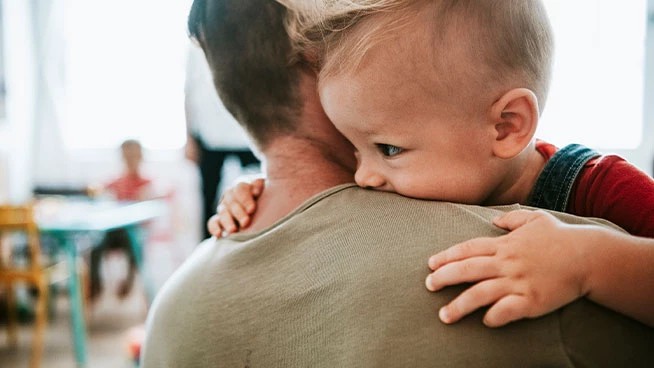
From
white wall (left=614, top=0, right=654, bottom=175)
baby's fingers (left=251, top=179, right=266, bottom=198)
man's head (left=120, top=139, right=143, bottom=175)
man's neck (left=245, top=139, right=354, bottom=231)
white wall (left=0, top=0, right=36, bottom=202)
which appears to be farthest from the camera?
white wall (left=0, top=0, right=36, bottom=202)

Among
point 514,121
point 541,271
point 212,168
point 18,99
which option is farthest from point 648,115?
point 18,99

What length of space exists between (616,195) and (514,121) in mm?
185

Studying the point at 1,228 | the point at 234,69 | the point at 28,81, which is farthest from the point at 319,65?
the point at 28,81

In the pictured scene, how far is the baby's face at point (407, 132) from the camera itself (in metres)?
0.76

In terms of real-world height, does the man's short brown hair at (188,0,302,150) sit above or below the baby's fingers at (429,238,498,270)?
above

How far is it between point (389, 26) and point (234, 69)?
0.25 m

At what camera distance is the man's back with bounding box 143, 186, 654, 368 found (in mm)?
606

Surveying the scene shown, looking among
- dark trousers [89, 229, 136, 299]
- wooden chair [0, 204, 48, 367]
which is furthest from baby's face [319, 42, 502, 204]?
dark trousers [89, 229, 136, 299]

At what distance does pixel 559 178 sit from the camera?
93 centimetres

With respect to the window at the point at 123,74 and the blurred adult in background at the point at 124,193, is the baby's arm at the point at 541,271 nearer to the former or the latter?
the blurred adult in background at the point at 124,193

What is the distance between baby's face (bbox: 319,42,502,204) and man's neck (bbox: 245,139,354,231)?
1.9 inches

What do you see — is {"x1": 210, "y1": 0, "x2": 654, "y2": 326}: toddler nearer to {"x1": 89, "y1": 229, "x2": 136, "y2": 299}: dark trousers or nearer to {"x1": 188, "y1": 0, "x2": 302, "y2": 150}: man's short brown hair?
{"x1": 188, "y1": 0, "x2": 302, "y2": 150}: man's short brown hair

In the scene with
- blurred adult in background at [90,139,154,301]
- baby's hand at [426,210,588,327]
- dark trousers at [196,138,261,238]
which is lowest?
blurred adult in background at [90,139,154,301]

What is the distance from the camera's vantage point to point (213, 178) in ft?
11.2
